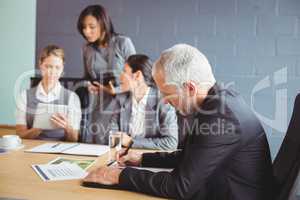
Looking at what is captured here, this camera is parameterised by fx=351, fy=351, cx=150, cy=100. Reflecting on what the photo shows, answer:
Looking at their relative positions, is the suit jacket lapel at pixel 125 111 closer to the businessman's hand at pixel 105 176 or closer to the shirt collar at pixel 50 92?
the shirt collar at pixel 50 92

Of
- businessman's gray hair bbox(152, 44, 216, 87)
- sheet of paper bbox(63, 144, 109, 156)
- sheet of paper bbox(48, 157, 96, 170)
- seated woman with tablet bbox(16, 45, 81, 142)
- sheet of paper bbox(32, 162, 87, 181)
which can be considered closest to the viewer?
businessman's gray hair bbox(152, 44, 216, 87)

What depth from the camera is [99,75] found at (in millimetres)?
2328

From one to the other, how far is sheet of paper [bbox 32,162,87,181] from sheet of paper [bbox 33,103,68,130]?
0.77 m

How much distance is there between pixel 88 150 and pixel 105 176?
2.08 feet

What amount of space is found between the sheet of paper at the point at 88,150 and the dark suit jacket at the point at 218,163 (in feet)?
1.97

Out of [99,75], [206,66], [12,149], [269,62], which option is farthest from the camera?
[99,75]

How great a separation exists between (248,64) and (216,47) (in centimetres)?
22

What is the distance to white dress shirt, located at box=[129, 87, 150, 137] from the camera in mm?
2318

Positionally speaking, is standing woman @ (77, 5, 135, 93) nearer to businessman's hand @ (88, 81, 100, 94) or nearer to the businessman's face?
businessman's hand @ (88, 81, 100, 94)

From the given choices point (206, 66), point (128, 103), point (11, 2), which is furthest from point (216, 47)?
point (11, 2)

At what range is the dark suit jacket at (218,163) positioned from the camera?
1271 mm

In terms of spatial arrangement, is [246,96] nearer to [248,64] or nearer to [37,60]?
[248,64]

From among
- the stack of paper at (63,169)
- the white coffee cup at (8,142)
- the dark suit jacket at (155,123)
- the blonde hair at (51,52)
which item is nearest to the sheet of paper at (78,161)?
the stack of paper at (63,169)

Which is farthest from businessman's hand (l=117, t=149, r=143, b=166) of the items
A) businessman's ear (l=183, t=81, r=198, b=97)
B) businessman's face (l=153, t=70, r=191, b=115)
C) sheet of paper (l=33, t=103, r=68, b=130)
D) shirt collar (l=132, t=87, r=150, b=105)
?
sheet of paper (l=33, t=103, r=68, b=130)
